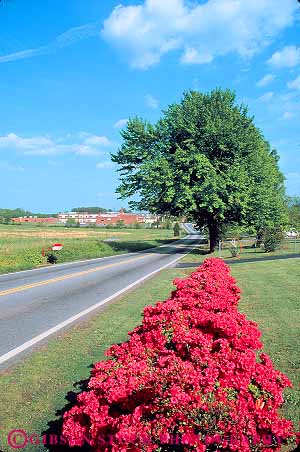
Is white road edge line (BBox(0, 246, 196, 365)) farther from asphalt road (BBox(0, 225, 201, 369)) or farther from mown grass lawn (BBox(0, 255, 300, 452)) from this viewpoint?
mown grass lawn (BBox(0, 255, 300, 452))

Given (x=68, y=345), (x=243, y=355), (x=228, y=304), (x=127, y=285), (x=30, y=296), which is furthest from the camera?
(x=127, y=285)

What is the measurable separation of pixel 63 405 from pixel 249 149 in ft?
94.5

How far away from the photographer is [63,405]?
16.7 feet

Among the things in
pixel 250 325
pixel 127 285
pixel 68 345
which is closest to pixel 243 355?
pixel 250 325

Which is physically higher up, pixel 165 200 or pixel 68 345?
pixel 165 200

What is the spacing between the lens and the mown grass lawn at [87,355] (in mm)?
4863

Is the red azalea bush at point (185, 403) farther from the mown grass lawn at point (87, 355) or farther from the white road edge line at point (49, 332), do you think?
the white road edge line at point (49, 332)

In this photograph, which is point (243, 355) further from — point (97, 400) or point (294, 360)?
point (294, 360)

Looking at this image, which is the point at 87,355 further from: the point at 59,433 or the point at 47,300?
the point at 47,300

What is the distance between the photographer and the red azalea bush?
121 inches

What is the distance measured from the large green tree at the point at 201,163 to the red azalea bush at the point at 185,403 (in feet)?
82.3

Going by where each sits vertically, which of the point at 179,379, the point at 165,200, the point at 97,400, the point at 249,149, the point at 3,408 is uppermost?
the point at 249,149

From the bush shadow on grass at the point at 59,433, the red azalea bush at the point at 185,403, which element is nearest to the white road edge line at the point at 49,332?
the bush shadow on grass at the point at 59,433

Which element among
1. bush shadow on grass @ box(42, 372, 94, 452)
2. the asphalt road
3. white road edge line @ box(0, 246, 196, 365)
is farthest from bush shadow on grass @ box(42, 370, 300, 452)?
white road edge line @ box(0, 246, 196, 365)
